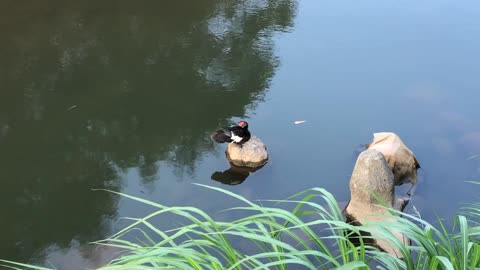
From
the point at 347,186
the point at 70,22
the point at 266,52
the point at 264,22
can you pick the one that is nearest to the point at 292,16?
the point at 264,22

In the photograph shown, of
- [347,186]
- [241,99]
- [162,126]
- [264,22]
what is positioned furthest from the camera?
[264,22]

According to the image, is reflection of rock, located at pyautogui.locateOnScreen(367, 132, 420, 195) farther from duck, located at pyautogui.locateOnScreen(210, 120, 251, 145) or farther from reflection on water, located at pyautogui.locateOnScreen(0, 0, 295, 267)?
reflection on water, located at pyautogui.locateOnScreen(0, 0, 295, 267)

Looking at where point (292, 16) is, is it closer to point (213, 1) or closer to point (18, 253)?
point (213, 1)

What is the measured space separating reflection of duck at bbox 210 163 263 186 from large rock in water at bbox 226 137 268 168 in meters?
0.03

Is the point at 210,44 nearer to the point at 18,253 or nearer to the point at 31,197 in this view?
the point at 31,197

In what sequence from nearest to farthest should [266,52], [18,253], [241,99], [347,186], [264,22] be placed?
[18,253], [347,186], [241,99], [266,52], [264,22]

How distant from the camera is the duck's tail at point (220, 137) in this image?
11.8ft

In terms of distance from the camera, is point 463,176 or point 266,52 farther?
point 266,52

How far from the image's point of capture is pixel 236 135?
3.54m

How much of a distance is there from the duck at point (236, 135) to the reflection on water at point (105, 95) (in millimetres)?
165

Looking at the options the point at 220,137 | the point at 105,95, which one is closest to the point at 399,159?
the point at 220,137

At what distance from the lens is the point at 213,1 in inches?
225

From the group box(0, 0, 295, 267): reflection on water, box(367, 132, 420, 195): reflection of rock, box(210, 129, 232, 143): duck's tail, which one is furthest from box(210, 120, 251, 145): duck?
box(367, 132, 420, 195): reflection of rock

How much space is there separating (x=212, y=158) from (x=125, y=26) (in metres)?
2.05
